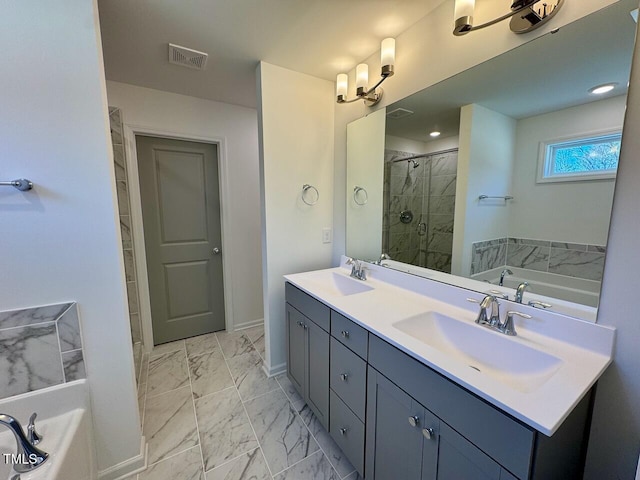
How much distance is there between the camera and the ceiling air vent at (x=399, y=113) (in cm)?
163

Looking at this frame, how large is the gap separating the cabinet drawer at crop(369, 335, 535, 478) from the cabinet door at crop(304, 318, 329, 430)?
1.62 feet

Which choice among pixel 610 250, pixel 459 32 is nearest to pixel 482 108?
pixel 459 32

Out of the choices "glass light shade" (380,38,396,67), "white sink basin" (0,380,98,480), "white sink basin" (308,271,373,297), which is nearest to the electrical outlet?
"white sink basin" (308,271,373,297)

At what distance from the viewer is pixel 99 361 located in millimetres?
1278

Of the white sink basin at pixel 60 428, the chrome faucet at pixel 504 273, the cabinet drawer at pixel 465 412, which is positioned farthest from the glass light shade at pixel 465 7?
the white sink basin at pixel 60 428

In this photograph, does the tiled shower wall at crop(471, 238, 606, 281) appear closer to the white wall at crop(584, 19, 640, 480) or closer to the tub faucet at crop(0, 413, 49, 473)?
the white wall at crop(584, 19, 640, 480)

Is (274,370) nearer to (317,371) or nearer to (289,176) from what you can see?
(317,371)

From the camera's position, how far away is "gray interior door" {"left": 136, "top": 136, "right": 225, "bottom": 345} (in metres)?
2.44

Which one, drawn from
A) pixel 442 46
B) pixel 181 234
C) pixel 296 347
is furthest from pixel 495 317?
pixel 181 234

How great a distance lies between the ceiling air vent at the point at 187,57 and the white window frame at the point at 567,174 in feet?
6.58

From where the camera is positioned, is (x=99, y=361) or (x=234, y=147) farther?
(x=234, y=147)

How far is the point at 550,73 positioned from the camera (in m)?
1.04

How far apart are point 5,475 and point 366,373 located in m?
1.41

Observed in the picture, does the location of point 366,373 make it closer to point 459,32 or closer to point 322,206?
point 322,206
